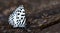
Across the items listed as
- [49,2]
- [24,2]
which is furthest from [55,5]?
[24,2]

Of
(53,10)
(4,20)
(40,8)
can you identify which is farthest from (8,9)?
(53,10)

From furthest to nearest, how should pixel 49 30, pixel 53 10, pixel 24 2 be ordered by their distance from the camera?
pixel 24 2 → pixel 53 10 → pixel 49 30

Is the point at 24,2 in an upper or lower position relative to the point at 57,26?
upper

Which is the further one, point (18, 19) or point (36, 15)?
point (36, 15)

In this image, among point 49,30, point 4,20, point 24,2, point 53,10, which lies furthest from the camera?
point 24,2

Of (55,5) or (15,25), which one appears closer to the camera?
(15,25)

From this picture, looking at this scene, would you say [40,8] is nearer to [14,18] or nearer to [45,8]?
[45,8]

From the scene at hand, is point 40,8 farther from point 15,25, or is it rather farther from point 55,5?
point 15,25
